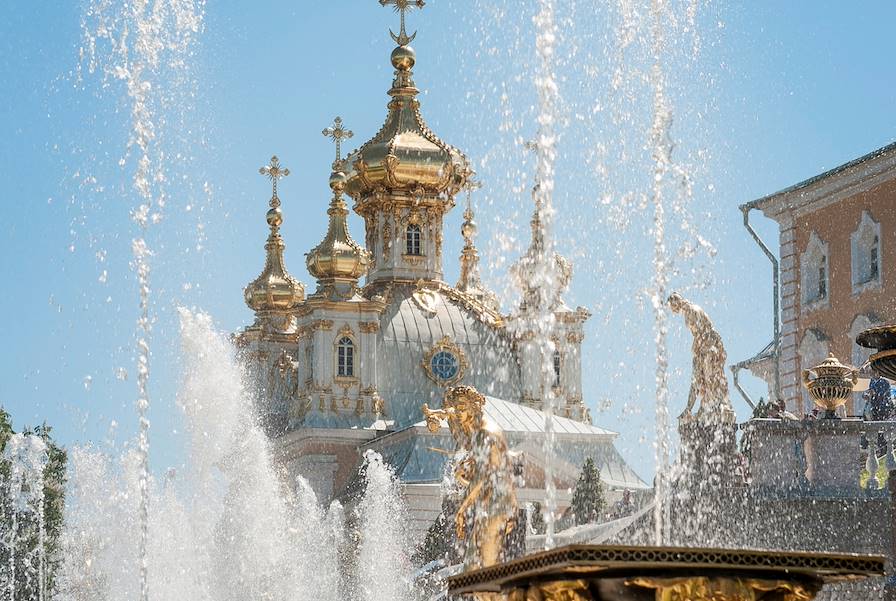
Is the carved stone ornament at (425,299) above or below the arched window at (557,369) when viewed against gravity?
above

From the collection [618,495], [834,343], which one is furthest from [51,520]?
[618,495]

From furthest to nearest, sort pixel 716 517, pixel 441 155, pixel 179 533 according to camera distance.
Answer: pixel 441 155, pixel 179 533, pixel 716 517

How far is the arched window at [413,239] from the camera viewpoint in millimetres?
60906

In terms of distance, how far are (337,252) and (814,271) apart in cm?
2533

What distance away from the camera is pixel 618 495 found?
4991 cm

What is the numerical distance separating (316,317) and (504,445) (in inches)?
1709

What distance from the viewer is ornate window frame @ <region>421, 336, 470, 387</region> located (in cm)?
5847

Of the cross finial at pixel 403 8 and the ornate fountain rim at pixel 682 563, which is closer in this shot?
the ornate fountain rim at pixel 682 563

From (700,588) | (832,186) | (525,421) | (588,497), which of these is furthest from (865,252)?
(700,588)

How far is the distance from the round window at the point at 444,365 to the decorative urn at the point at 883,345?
4506 centimetres

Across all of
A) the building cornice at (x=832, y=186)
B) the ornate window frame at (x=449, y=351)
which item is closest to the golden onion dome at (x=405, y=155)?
the ornate window frame at (x=449, y=351)

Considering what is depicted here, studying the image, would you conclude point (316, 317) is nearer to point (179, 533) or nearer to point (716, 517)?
point (179, 533)

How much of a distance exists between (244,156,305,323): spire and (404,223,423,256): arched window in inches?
→ 159

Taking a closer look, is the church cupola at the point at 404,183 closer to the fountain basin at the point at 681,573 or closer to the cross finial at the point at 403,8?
the cross finial at the point at 403,8
